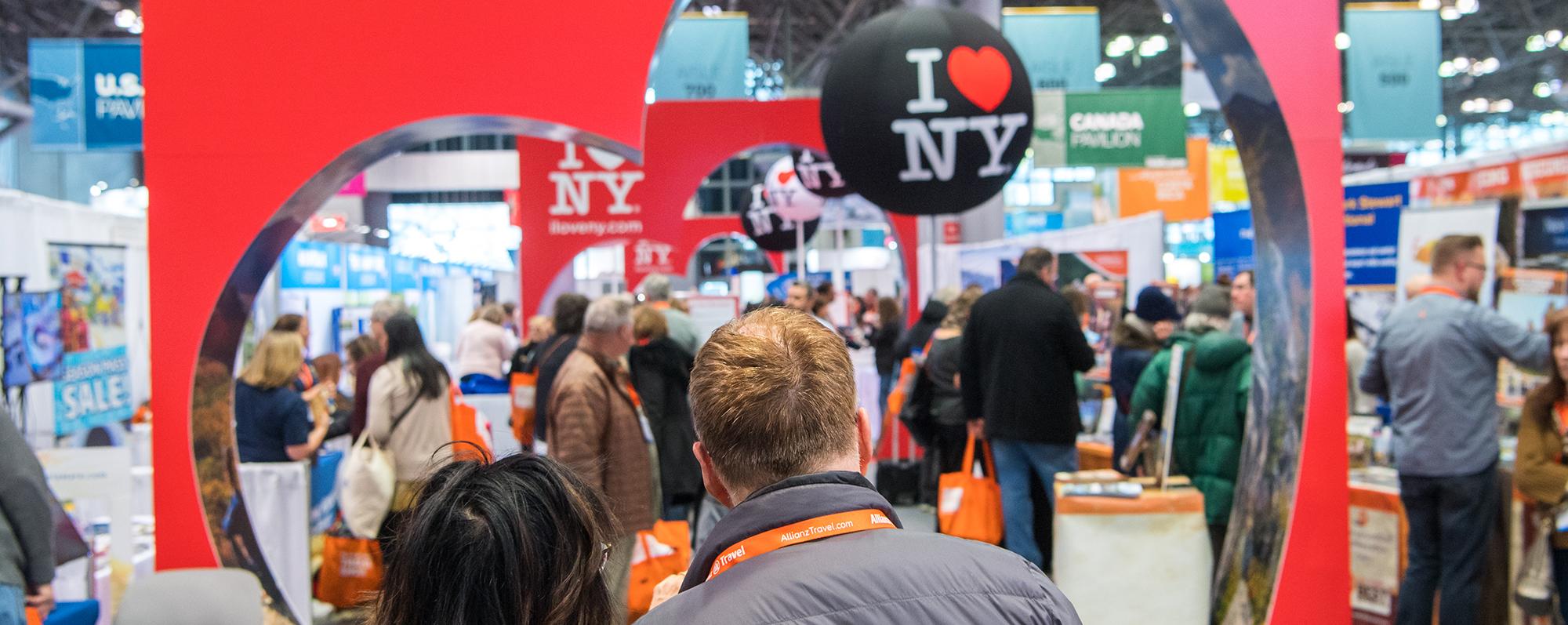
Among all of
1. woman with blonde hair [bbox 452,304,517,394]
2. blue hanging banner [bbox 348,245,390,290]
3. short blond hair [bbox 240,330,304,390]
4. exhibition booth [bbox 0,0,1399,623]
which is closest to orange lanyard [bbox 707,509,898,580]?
exhibition booth [bbox 0,0,1399,623]

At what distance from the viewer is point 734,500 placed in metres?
1.25

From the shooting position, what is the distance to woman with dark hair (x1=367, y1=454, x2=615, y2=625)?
122 cm

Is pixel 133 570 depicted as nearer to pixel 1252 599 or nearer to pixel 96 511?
pixel 96 511

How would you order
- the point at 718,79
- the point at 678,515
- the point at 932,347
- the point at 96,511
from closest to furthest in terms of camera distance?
the point at 96,511 < the point at 678,515 < the point at 932,347 < the point at 718,79

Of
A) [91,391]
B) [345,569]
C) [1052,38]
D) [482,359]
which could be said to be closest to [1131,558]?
[345,569]

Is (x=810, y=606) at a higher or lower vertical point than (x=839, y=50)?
lower

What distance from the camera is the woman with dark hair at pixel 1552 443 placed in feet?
11.1

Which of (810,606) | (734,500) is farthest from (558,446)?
(810,606)

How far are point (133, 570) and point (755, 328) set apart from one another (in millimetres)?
3651

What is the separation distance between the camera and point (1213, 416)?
13.8ft

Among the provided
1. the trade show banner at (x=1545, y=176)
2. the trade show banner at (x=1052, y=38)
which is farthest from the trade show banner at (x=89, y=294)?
the trade show banner at (x=1052, y=38)

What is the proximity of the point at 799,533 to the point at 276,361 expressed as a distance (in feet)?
12.6

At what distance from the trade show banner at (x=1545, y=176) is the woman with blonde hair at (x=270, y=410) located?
4.85m

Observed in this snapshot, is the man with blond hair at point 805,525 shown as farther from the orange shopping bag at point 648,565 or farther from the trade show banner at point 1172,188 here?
the trade show banner at point 1172,188
